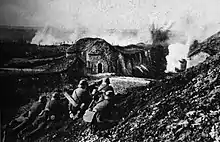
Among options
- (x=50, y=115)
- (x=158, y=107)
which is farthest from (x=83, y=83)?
(x=158, y=107)

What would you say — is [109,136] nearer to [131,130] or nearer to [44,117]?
[131,130]

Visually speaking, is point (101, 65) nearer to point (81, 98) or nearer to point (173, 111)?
point (81, 98)

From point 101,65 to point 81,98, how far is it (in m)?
0.46

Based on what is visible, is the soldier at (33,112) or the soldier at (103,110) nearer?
the soldier at (103,110)

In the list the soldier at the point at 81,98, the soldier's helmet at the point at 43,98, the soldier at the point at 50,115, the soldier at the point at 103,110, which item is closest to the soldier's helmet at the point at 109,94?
the soldier at the point at 103,110

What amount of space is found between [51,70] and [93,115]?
88cm

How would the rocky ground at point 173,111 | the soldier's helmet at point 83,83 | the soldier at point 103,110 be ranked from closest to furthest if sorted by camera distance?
1. the rocky ground at point 173,111
2. the soldier at point 103,110
3. the soldier's helmet at point 83,83

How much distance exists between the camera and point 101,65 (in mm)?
4109

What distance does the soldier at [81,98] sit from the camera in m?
4.04

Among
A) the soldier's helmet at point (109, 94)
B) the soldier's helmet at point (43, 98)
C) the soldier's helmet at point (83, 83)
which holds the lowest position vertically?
the soldier's helmet at point (43, 98)

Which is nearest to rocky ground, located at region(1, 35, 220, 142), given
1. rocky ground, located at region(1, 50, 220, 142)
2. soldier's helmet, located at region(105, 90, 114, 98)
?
rocky ground, located at region(1, 50, 220, 142)

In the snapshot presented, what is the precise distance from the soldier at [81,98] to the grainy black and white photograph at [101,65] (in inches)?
0.5

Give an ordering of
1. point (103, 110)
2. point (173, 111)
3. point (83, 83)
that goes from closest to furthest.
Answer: point (173, 111), point (103, 110), point (83, 83)

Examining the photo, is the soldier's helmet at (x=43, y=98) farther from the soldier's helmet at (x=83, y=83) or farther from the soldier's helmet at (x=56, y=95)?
the soldier's helmet at (x=83, y=83)
